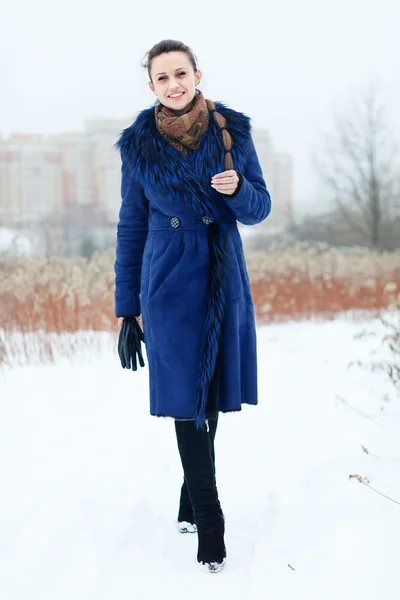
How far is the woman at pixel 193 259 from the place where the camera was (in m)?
1.70

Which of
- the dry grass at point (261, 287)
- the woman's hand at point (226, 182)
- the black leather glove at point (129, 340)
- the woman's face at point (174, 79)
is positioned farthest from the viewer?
the dry grass at point (261, 287)

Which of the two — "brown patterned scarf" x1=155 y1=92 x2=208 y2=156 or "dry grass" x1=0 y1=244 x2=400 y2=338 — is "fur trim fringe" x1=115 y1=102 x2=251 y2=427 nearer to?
"brown patterned scarf" x1=155 y1=92 x2=208 y2=156

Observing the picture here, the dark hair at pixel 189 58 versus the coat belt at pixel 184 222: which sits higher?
the dark hair at pixel 189 58

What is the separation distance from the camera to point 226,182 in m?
1.61

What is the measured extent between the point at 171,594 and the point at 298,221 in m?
10.6

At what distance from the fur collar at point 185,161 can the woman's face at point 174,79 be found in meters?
0.09

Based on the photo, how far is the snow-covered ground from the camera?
1.66 m

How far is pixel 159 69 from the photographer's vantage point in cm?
172

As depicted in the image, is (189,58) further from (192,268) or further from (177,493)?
(177,493)

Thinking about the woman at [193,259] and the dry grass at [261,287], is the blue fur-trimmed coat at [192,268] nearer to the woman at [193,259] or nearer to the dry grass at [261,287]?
the woman at [193,259]

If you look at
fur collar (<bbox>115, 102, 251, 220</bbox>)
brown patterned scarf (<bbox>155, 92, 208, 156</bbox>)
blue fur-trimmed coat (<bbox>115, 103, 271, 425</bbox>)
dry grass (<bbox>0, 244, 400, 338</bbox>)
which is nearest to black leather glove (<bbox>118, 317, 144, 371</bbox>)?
blue fur-trimmed coat (<bbox>115, 103, 271, 425</bbox>)

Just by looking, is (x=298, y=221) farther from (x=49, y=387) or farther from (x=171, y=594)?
(x=171, y=594)

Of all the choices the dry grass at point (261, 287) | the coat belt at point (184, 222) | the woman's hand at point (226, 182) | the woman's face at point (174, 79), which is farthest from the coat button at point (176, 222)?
the dry grass at point (261, 287)

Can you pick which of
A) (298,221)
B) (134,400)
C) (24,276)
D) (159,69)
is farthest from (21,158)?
(159,69)
